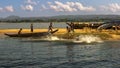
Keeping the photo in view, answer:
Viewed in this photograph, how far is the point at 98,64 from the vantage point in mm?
28500

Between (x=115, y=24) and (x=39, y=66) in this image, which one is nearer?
(x=39, y=66)

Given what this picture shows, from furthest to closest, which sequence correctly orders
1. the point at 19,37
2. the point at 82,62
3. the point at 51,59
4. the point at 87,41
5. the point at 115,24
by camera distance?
1. the point at 115,24
2. the point at 19,37
3. the point at 87,41
4. the point at 51,59
5. the point at 82,62

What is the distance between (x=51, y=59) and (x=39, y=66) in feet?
14.7

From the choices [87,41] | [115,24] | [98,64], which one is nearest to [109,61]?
[98,64]

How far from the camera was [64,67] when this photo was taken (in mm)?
26922

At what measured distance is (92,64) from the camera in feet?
93.4

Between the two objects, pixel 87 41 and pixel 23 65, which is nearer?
pixel 23 65

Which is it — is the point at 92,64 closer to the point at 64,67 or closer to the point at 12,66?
the point at 64,67

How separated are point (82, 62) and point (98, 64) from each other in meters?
1.72

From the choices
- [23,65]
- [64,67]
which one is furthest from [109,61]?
[23,65]

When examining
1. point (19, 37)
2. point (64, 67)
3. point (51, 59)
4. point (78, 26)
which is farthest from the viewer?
point (78, 26)

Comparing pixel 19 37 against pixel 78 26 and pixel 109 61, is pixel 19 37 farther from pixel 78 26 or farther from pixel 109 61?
pixel 109 61

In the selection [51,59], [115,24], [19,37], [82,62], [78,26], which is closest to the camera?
[82,62]

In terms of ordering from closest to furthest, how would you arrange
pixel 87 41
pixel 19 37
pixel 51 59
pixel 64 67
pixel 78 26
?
pixel 64 67 < pixel 51 59 < pixel 87 41 < pixel 19 37 < pixel 78 26
